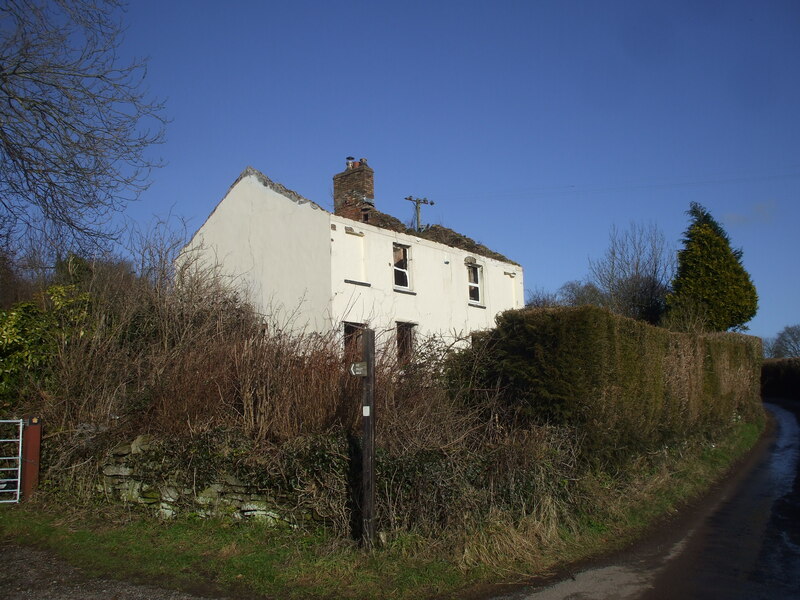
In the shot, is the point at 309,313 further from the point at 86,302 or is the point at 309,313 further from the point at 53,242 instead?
the point at 53,242

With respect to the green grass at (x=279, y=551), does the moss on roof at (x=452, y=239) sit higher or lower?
higher

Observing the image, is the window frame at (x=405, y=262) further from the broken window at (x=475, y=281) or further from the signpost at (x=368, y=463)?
the signpost at (x=368, y=463)

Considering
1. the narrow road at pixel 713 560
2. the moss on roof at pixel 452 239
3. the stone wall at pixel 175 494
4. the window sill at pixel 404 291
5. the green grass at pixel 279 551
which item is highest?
the moss on roof at pixel 452 239

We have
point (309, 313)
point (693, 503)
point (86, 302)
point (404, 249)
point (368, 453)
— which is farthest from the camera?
point (404, 249)

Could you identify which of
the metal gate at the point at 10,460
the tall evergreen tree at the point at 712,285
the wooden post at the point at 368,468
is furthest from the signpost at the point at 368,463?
the tall evergreen tree at the point at 712,285

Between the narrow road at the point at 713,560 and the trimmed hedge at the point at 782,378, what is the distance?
29694mm

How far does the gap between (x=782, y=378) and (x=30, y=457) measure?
41.6m

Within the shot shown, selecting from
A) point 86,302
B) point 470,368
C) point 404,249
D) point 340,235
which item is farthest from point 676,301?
point 86,302

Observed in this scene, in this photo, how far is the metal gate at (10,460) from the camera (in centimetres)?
1025

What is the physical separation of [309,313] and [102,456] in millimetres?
8934

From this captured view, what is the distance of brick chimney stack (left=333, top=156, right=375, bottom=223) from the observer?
69.1 feet

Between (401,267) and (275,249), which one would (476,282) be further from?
(275,249)

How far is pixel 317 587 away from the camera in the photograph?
22.2 feet

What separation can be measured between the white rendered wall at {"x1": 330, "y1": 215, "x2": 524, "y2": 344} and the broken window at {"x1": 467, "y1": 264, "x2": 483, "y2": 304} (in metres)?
0.16
